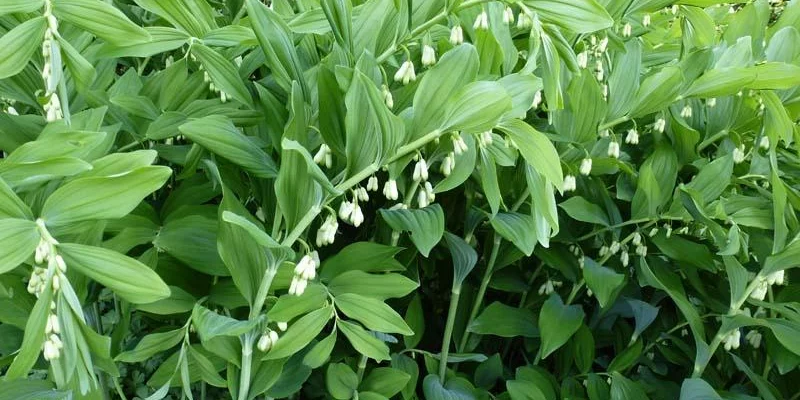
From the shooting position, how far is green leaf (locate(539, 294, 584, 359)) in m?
1.49

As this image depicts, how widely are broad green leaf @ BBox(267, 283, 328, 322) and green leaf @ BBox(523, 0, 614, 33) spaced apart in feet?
1.82

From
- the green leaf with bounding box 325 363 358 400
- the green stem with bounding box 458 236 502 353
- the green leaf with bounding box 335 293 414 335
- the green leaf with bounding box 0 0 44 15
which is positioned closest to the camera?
the green leaf with bounding box 0 0 44 15

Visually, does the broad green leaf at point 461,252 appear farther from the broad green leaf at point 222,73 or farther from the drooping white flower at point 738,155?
the drooping white flower at point 738,155

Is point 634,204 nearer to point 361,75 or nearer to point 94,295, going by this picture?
point 361,75

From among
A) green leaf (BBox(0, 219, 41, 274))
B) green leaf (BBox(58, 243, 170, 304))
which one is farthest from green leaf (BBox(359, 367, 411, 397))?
green leaf (BBox(0, 219, 41, 274))

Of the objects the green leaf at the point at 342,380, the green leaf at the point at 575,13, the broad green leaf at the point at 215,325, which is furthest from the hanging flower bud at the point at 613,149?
the broad green leaf at the point at 215,325

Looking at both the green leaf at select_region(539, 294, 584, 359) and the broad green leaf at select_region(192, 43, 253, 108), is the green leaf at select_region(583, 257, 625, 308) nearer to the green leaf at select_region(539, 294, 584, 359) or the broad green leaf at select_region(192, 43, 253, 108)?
the green leaf at select_region(539, 294, 584, 359)

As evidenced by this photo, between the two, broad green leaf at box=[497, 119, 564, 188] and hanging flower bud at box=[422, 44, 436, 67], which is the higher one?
hanging flower bud at box=[422, 44, 436, 67]

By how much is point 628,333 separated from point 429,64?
1.01 meters

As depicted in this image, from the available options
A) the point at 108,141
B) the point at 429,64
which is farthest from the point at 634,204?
the point at 108,141

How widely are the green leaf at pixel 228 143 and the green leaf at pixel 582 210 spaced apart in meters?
0.66

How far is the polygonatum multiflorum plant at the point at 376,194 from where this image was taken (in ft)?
3.02

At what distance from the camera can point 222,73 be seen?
109 centimetres

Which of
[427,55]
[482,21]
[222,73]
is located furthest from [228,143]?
[482,21]
